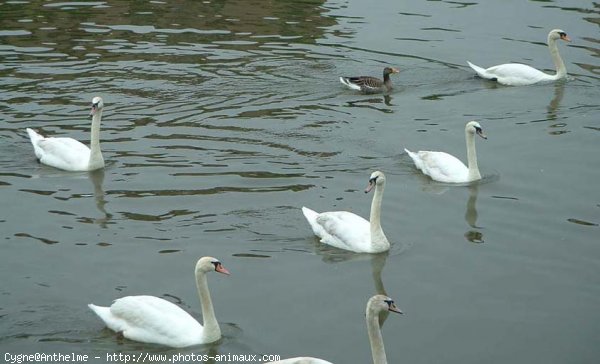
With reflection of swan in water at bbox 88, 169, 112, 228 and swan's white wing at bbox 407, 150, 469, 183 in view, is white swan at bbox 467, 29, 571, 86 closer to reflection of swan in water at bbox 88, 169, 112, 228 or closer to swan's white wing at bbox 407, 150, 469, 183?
swan's white wing at bbox 407, 150, 469, 183

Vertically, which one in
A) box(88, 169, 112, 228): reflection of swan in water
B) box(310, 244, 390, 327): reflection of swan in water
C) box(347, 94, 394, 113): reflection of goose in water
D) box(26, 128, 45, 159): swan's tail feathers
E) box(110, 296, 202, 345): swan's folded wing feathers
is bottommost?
box(347, 94, 394, 113): reflection of goose in water

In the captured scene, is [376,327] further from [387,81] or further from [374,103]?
[387,81]

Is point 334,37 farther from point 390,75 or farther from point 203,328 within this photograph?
point 203,328

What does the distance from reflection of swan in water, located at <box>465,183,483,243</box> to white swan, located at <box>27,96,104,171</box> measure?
543 cm

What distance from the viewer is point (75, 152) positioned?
17.5 metres

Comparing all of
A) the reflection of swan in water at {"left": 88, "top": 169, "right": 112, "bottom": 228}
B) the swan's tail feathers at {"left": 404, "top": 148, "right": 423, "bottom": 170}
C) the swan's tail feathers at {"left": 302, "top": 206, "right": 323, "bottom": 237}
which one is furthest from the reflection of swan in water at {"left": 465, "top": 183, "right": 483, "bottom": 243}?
the reflection of swan in water at {"left": 88, "top": 169, "right": 112, "bottom": 228}

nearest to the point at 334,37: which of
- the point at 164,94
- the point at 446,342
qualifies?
the point at 164,94

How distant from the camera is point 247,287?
13.1m

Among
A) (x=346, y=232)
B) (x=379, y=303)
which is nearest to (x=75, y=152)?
(x=346, y=232)

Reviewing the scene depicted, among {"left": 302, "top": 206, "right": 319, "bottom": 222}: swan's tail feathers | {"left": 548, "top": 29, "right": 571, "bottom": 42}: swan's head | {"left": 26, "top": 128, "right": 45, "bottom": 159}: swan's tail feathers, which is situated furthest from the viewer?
{"left": 548, "top": 29, "right": 571, "bottom": 42}: swan's head

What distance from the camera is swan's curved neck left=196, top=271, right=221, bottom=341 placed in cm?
1177

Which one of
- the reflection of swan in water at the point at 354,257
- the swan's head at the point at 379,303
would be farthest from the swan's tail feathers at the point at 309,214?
the swan's head at the point at 379,303

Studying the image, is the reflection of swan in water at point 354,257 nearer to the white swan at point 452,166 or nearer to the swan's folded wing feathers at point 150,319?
the swan's folded wing feathers at point 150,319

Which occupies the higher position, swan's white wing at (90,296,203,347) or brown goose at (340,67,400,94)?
swan's white wing at (90,296,203,347)
